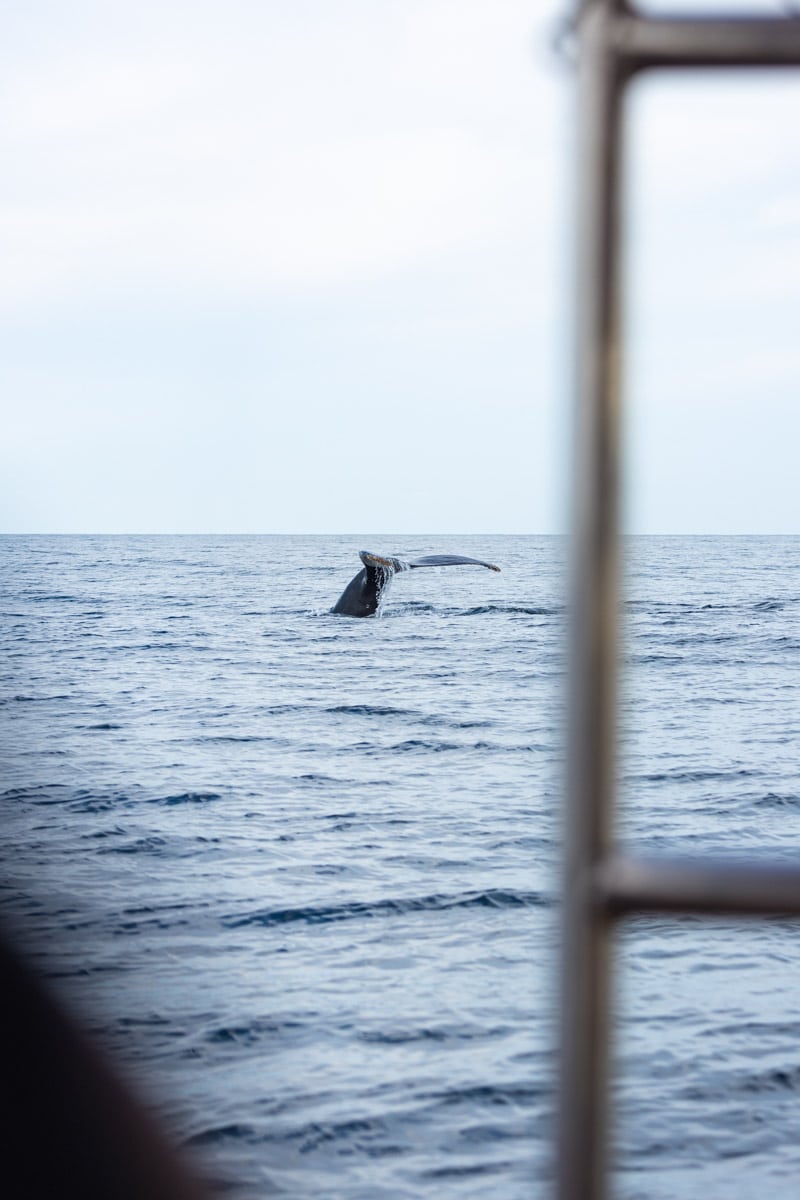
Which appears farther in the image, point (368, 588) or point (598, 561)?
point (368, 588)

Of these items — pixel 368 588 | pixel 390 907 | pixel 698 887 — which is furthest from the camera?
pixel 368 588

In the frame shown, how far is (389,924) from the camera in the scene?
7.74 m

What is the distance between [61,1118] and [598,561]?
692mm

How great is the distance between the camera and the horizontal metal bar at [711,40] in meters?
1.10

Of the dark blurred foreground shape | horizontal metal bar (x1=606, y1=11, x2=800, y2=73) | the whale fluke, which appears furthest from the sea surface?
the whale fluke

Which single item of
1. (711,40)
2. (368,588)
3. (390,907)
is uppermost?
(711,40)

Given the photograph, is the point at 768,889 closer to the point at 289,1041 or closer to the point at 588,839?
the point at 588,839

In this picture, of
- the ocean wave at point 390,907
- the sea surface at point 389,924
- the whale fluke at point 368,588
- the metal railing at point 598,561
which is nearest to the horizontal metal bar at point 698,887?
the metal railing at point 598,561

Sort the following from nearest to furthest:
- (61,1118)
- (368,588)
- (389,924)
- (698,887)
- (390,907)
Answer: (61,1118)
(698,887)
(389,924)
(390,907)
(368,588)

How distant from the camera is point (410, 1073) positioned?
18.5ft

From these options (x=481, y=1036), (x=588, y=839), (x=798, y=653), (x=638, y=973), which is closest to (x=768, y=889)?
(x=588, y=839)

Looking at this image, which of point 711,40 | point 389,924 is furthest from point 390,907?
point 711,40

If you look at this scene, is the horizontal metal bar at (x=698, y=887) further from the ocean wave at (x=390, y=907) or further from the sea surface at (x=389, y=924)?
the ocean wave at (x=390, y=907)

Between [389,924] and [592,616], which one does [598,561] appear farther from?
[389,924]
